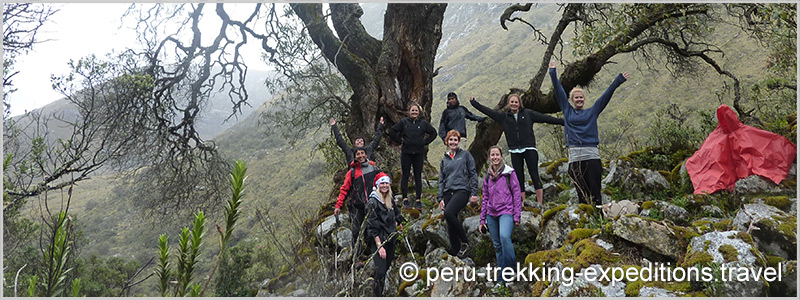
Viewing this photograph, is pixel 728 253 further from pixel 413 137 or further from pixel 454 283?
pixel 413 137

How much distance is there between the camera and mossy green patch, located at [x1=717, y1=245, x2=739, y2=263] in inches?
145

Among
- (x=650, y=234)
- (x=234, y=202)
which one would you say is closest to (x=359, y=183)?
(x=650, y=234)

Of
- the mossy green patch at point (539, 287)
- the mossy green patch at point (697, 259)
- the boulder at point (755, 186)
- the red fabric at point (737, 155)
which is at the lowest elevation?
the boulder at point (755, 186)

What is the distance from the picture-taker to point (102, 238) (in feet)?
117

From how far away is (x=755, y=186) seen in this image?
6.02 meters

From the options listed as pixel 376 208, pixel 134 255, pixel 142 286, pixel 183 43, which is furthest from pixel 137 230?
pixel 376 208

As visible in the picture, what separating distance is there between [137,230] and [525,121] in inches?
1617

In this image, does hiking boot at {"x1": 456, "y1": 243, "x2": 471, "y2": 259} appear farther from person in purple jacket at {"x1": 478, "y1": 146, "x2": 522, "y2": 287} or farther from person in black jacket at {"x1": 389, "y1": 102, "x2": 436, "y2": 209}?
person in black jacket at {"x1": 389, "y1": 102, "x2": 436, "y2": 209}

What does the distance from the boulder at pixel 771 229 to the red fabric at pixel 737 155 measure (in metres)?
1.98

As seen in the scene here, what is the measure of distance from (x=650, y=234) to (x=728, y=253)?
0.71 metres

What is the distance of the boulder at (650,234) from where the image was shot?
4.20m

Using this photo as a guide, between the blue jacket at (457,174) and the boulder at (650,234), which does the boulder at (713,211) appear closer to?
the boulder at (650,234)

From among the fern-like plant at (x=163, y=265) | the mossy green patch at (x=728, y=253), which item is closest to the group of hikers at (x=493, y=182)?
the mossy green patch at (x=728, y=253)

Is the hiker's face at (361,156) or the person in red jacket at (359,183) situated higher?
the hiker's face at (361,156)
